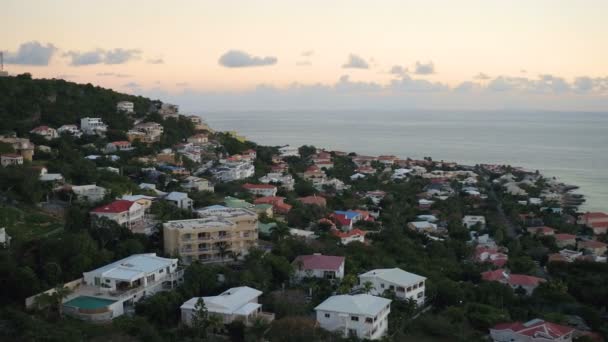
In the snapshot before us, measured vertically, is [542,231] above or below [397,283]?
below

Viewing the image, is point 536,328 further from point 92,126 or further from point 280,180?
point 92,126

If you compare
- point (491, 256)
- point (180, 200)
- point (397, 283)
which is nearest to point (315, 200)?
point (180, 200)

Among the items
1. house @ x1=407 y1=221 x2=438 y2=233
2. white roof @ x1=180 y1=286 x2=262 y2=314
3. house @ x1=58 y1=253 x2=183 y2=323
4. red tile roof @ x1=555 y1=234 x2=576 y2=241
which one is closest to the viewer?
house @ x1=58 y1=253 x2=183 y2=323

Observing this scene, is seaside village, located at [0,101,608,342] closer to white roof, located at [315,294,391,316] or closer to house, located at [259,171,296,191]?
white roof, located at [315,294,391,316]

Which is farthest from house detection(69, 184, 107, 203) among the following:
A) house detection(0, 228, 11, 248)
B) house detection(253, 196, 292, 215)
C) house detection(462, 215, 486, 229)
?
house detection(462, 215, 486, 229)

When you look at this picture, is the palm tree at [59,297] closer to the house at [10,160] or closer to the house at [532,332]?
the house at [532,332]

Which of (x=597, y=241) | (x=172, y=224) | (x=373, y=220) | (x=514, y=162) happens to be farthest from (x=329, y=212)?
(x=514, y=162)
